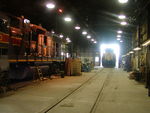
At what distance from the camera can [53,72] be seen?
27.5 metres

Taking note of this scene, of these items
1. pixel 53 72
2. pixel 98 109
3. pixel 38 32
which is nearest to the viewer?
pixel 98 109

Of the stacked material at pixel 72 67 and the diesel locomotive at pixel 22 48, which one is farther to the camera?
the stacked material at pixel 72 67

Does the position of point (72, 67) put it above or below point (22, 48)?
below

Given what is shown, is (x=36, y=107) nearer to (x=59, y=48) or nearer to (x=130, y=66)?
(x=59, y=48)

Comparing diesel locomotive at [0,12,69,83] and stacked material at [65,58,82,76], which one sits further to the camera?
stacked material at [65,58,82,76]

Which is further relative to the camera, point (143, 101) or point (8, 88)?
point (8, 88)

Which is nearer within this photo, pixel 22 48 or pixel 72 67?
pixel 22 48

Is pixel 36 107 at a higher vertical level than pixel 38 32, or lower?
lower

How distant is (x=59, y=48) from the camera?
1155 inches

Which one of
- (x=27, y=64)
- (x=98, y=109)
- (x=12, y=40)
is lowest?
(x=98, y=109)

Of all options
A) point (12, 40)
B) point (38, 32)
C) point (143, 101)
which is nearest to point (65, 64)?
point (38, 32)

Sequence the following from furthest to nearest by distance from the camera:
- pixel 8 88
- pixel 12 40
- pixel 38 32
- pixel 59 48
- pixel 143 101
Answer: pixel 59 48, pixel 38 32, pixel 12 40, pixel 8 88, pixel 143 101

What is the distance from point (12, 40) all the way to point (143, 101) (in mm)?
9508

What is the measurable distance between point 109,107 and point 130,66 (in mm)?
29634
